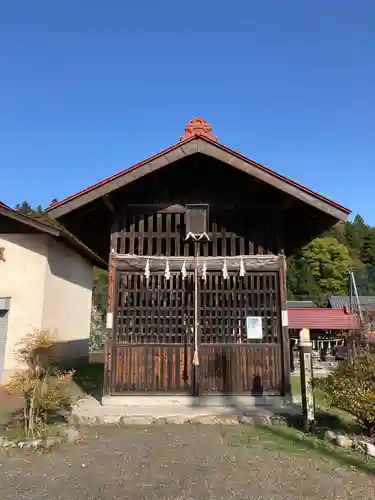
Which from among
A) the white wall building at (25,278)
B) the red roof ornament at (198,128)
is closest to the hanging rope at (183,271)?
the red roof ornament at (198,128)

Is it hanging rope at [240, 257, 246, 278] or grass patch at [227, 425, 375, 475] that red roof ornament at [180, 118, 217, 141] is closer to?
hanging rope at [240, 257, 246, 278]

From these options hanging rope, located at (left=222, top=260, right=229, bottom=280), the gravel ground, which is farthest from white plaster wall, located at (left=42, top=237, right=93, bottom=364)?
the gravel ground

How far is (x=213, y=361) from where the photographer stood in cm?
835

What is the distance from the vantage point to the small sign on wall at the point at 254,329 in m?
8.40

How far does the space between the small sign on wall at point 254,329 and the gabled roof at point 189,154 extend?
8.96 ft

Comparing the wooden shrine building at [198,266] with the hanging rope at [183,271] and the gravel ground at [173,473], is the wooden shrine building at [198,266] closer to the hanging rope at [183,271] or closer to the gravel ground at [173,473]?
the hanging rope at [183,271]

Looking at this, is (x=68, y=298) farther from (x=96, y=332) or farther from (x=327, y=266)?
(x=327, y=266)

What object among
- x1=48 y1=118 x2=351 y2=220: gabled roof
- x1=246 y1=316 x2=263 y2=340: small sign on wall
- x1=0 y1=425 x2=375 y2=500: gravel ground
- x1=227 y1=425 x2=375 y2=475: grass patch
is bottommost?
x1=0 y1=425 x2=375 y2=500: gravel ground

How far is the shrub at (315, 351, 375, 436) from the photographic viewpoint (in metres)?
5.60

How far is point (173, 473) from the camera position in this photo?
4.61 meters

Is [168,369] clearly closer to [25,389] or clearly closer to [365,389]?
[25,389]

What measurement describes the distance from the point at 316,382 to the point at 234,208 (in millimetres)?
4143

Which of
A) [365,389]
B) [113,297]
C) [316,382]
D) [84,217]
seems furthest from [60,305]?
[365,389]

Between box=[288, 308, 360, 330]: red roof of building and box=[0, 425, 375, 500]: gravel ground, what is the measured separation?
53.9 feet
